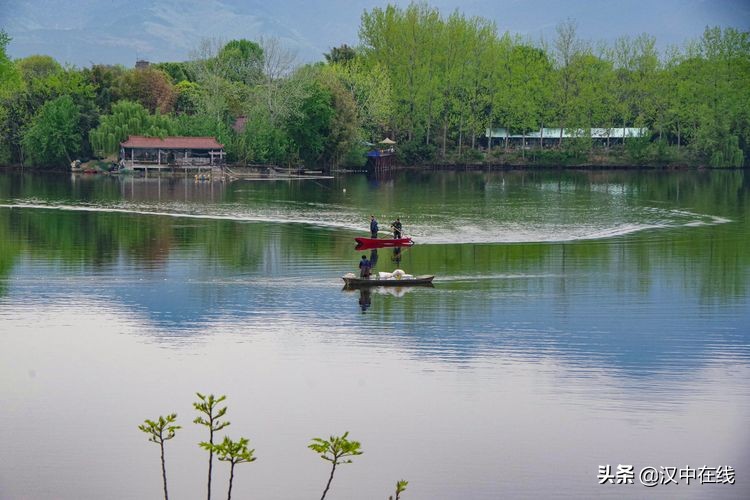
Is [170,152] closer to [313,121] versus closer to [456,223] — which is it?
[313,121]

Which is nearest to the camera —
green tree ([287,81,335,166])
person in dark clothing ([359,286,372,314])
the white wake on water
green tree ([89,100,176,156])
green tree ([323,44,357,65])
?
person in dark clothing ([359,286,372,314])

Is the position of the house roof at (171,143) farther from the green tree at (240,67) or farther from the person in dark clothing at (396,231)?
the person in dark clothing at (396,231)

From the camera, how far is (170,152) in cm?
10050

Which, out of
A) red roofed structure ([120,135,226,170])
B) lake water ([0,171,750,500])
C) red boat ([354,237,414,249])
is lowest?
lake water ([0,171,750,500])

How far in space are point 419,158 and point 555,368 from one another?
92.5m

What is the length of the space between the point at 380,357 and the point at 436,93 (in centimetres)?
9026

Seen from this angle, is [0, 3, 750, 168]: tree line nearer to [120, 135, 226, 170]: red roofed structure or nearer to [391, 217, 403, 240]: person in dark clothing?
[120, 135, 226, 170]: red roofed structure

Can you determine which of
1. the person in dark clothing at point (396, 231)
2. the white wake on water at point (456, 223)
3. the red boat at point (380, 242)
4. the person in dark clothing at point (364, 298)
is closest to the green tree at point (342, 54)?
the white wake on water at point (456, 223)

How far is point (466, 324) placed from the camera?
32031 millimetres

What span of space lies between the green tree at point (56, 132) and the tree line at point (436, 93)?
21 cm

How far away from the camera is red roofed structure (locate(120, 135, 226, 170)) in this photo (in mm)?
98812

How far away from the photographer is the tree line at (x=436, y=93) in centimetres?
10475

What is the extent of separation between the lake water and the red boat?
37 centimetres

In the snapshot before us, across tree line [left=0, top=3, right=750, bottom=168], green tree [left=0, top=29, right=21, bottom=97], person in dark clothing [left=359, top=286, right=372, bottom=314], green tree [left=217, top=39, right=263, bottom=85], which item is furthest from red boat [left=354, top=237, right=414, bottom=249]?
green tree [left=217, top=39, right=263, bottom=85]
